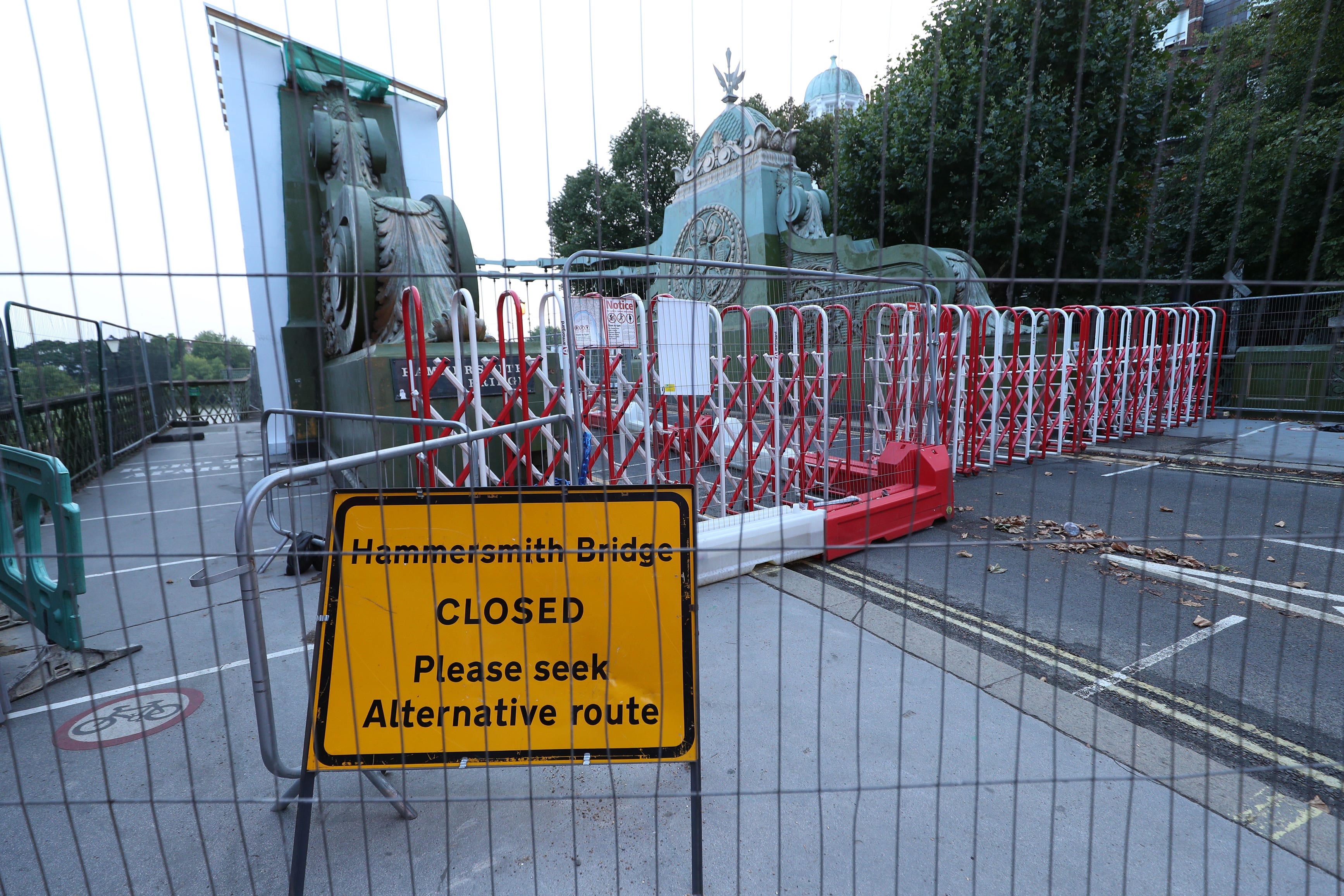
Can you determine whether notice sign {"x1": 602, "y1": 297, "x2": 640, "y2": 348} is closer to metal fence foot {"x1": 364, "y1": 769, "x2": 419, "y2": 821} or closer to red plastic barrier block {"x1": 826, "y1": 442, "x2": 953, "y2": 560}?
red plastic barrier block {"x1": 826, "y1": 442, "x2": 953, "y2": 560}

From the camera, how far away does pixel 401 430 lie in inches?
232

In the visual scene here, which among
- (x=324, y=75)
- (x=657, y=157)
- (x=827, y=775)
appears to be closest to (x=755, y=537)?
(x=827, y=775)

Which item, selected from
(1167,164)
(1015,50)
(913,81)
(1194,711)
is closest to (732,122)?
(913,81)

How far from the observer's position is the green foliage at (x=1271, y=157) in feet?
30.9

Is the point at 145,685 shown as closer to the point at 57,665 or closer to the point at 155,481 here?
the point at 57,665

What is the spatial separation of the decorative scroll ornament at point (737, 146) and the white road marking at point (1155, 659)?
10807mm

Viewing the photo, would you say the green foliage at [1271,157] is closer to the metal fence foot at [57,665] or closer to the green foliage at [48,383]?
the metal fence foot at [57,665]

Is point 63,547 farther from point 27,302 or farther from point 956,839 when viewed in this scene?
point 956,839

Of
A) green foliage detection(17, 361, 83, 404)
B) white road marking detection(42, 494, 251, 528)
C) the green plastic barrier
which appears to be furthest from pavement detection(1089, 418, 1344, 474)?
white road marking detection(42, 494, 251, 528)

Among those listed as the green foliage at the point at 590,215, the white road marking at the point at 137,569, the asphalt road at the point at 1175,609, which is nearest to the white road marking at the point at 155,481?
the white road marking at the point at 137,569

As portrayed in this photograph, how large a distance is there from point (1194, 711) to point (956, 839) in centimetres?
159

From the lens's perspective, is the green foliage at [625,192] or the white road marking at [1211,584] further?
the green foliage at [625,192]

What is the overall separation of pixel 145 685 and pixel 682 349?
4.00 metres

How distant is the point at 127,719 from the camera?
3.12 metres
